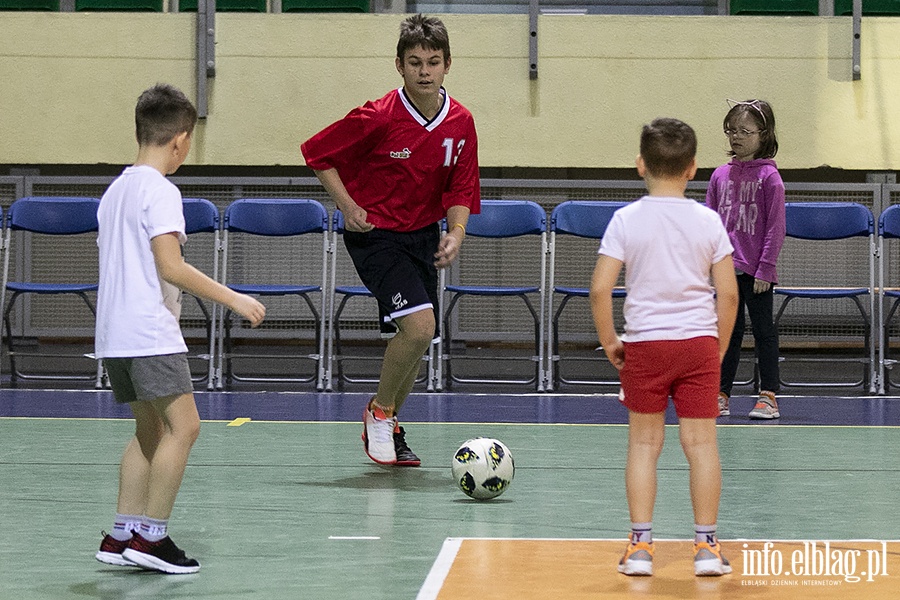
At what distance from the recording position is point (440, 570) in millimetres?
3338

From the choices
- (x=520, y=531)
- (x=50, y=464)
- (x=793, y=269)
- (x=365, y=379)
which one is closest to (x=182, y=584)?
(x=520, y=531)

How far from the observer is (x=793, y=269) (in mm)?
9508

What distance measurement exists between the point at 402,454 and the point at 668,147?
7.87 feet

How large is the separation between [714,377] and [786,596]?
23.8 inches

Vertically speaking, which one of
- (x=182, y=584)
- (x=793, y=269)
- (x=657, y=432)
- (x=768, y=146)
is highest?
(x=768, y=146)

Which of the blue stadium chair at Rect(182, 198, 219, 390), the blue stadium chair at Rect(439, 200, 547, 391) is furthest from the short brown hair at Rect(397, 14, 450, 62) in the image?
the blue stadium chair at Rect(182, 198, 219, 390)

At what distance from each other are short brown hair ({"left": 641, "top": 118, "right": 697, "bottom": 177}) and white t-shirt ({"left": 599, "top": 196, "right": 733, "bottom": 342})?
9cm

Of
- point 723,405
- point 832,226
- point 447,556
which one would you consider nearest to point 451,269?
point 832,226

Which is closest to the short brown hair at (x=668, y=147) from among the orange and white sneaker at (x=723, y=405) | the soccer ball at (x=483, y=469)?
the soccer ball at (x=483, y=469)

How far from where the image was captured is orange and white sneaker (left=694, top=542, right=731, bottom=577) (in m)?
3.23

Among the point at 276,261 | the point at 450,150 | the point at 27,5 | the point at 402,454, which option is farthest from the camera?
the point at 27,5

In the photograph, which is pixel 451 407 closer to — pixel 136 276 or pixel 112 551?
pixel 112 551

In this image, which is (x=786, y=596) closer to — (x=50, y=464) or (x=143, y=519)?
(x=143, y=519)

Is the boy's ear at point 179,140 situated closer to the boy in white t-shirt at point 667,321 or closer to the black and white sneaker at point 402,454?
the boy in white t-shirt at point 667,321
